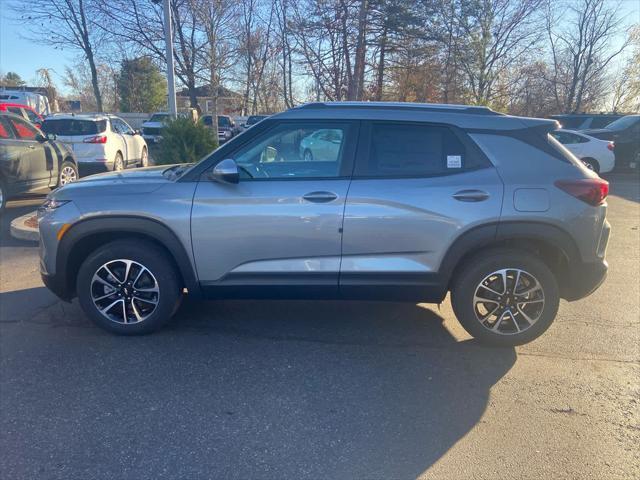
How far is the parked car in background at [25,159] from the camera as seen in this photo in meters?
7.97

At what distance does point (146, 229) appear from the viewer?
364cm

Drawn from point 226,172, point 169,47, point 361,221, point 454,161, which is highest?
point 169,47

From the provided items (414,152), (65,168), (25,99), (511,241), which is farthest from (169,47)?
(25,99)

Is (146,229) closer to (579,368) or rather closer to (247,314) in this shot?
(247,314)

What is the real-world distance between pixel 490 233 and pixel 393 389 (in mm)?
1340

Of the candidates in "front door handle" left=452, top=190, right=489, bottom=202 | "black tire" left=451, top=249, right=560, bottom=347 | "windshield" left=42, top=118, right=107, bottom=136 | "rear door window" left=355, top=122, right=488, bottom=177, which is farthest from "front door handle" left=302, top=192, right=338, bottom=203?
"windshield" left=42, top=118, right=107, bottom=136

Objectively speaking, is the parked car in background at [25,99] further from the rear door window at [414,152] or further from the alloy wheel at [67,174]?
Result: the rear door window at [414,152]

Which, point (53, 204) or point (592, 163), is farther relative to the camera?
point (592, 163)

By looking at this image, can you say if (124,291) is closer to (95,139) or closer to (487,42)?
(95,139)

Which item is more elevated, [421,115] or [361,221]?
[421,115]

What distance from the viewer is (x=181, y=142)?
29.9 ft

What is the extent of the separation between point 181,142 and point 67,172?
8.67 feet

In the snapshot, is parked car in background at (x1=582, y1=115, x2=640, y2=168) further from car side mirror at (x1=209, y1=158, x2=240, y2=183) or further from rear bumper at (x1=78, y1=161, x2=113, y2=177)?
car side mirror at (x1=209, y1=158, x2=240, y2=183)

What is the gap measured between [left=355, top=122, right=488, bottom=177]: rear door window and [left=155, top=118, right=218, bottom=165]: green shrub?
619 cm
